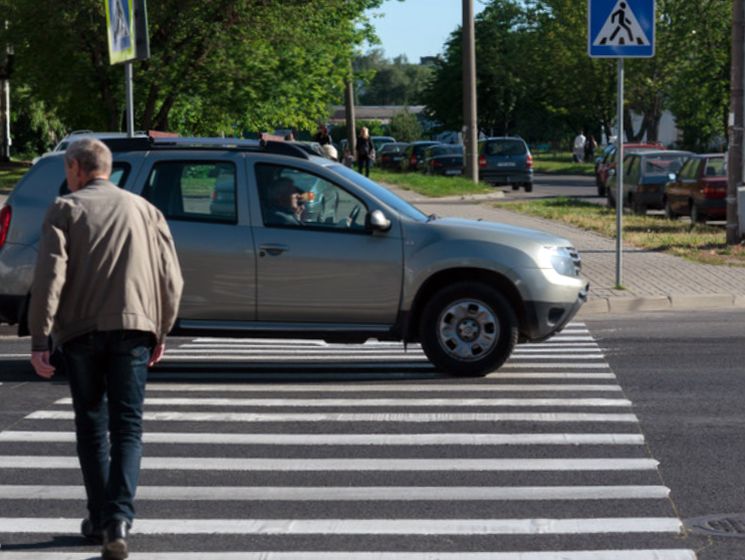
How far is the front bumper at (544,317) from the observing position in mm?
11320

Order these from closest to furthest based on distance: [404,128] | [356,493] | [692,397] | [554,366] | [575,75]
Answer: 1. [356,493]
2. [692,397]
3. [554,366]
4. [575,75]
5. [404,128]

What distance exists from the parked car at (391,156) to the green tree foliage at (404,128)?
117ft

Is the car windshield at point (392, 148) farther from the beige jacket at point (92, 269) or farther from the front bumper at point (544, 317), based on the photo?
the beige jacket at point (92, 269)

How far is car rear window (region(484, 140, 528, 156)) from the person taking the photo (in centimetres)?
4912

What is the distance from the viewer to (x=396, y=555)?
632cm

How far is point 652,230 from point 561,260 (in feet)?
50.0

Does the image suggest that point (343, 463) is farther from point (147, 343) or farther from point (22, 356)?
point (22, 356)

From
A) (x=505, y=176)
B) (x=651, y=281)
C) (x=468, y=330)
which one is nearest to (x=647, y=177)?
(x=651, y=281)

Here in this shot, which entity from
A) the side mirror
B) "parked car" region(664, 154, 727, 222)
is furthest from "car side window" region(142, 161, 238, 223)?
"parked car" region(664, 154, 727, 222)

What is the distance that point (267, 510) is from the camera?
7.16 meters

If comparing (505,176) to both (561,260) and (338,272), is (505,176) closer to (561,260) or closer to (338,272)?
(561,260)

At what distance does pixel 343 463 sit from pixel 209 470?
0.73 m

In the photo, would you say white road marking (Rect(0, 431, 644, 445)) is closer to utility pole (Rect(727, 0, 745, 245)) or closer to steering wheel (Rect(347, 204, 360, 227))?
steering wheel (Rect(347, 204, 360, 227))

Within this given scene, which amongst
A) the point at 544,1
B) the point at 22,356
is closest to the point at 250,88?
the point at 22,356
